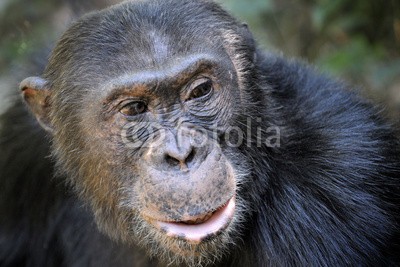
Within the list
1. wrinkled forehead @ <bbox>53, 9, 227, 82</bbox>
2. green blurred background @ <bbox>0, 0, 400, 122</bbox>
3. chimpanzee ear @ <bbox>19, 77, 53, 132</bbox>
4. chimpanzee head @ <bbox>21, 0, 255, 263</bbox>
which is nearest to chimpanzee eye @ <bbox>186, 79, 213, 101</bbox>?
chimpanzee head @ <bbox>21, 0, 255, 263</bbox>

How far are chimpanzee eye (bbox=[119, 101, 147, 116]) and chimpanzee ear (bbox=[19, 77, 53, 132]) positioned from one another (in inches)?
33.8

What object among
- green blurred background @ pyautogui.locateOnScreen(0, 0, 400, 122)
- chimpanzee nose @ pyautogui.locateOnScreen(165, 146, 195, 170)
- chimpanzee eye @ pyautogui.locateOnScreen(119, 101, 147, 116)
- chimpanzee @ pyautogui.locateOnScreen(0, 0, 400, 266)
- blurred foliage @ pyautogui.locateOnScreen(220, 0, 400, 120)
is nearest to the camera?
chimpanzee nose @ pyautogui.locateOnScreen(165, 146, 195, 170)

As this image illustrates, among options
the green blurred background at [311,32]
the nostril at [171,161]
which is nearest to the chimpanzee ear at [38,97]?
the green blurred background at [311,32]

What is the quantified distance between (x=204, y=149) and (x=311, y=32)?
243 inches

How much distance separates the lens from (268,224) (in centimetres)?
501

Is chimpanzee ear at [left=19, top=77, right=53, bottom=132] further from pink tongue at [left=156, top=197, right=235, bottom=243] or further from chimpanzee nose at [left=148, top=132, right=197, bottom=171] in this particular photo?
pink tongue at [left=156, top=197, right=235, bottom=243]

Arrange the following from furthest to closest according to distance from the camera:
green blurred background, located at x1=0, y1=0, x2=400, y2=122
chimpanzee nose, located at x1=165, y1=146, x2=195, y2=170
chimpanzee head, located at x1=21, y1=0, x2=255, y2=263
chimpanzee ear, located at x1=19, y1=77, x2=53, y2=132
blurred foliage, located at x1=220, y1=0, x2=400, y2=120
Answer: blurred foliage, located at x1=220, y1=0, x2=400, y2=120
green blurred background, located at x1=0, y1=0, x2=400, y2=122
chimpanzee ear, located at x1=19, y1=77, x2=53, y2=132
chimpanzee head, located at x1=21, y1=0, x2=255, y2=263
chimpanzee nose, located at x1=165, y1=146, x2=195, y2=170

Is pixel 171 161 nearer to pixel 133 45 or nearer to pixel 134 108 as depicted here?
pixel 134 108

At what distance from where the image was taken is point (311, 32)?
10203 millimetres

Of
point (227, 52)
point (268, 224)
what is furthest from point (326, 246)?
point (227, 52)

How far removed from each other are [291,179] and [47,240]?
7.85 ft

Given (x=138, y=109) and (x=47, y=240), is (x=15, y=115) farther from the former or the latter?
(x=138, y=109)

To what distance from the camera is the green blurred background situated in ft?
25.2

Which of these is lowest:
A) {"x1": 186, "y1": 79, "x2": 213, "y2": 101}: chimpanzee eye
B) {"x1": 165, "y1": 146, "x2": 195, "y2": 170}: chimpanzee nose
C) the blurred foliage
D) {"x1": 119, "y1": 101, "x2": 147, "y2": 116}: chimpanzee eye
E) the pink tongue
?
the pink tongue
